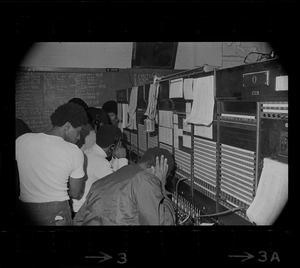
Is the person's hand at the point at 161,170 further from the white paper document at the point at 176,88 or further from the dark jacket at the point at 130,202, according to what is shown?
the white paper document at the point at 176,88

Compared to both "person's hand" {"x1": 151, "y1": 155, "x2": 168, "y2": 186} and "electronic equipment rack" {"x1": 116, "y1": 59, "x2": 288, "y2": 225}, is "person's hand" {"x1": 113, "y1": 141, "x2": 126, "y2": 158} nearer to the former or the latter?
"electronic equipment rack" {"x1": 116, "y1": 59, "x2": 288, "y2": 225}

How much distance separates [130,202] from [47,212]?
1.94ft

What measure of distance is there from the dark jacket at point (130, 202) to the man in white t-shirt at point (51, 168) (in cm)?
29

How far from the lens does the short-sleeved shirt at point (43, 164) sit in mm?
2012

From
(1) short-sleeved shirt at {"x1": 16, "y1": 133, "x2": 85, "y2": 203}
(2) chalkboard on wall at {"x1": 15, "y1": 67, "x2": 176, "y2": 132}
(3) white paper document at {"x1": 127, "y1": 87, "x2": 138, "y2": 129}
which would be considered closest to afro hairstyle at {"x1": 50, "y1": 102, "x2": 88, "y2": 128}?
(1) short-sleeved shirt at {"x1": 16, "y1": 133, "x2": 85, "y2": 203}

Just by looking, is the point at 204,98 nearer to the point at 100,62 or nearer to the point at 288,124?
the point at 288,124

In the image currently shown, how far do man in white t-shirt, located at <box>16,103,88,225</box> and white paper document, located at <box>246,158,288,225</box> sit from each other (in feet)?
3.57

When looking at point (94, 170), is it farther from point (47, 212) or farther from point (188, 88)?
point (188, 88)

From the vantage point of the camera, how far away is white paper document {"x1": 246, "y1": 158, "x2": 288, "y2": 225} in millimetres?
1378
